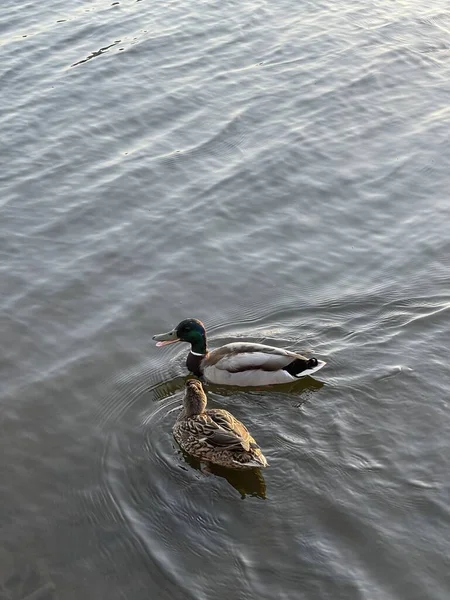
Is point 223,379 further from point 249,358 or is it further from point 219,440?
point 219,440

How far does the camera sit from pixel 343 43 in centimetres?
1747

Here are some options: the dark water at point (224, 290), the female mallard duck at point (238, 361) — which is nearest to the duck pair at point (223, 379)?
the female mallard duck at point (238, 361)

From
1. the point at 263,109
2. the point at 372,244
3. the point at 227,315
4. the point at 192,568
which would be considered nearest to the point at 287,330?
the point at 227,315

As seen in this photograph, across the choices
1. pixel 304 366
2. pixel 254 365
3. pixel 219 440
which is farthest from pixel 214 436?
pixel 304 366

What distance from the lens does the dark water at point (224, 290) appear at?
6.97 m

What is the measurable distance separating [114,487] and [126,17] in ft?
43.5

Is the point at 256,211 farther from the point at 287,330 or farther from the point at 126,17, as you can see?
the point at 126,17

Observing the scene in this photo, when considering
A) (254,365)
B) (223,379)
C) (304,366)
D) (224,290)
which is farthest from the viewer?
(224,290)

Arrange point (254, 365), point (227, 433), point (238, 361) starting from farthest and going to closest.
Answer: point (238, 361), point (254, 365), point (227, 433)

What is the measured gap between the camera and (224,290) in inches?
416

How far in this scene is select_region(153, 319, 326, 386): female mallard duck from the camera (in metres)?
8.94

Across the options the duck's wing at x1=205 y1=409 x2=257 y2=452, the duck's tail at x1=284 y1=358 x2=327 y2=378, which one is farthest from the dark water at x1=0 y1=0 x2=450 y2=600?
the duck's wing at x1=205 y1=409 x2=257 y2=452

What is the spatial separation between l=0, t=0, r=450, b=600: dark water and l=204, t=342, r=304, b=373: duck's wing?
0.30m

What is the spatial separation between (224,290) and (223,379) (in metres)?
1.51
